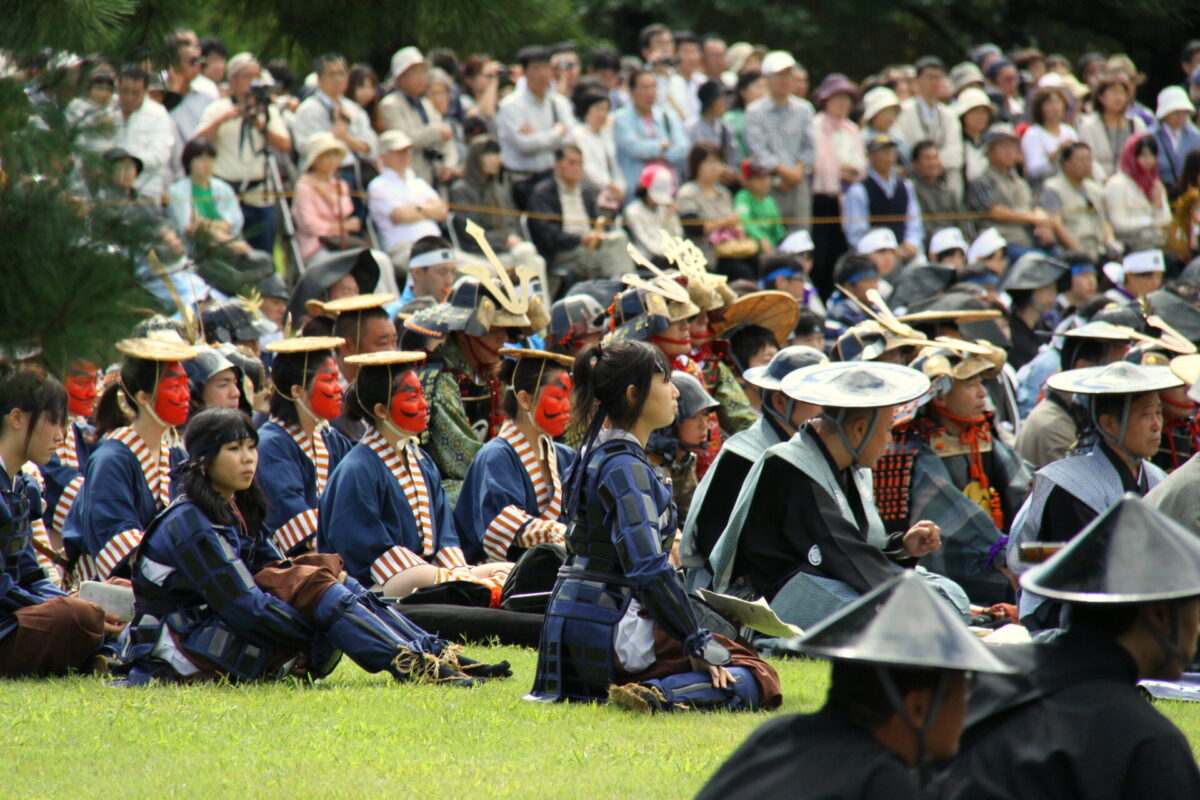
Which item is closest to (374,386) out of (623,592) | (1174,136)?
(623,592)

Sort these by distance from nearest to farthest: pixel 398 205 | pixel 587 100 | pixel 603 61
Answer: pixel 398 205, pixel 587 100, pixel 603 61

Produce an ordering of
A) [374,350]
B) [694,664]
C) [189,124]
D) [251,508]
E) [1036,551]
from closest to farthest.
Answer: [1036,551]
[694,664]
[251,508]
[374,350]
[189,124]

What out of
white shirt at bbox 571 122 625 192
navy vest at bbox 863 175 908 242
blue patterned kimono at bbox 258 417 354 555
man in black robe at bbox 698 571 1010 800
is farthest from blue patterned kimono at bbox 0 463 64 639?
navy vest at bbox 863 175 908 242

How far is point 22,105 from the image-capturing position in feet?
11.1

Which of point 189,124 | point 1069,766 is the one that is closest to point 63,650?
point 1069,766

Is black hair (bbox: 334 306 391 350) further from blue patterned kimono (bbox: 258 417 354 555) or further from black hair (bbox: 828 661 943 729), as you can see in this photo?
black hair (bbox: 828 661 943 729)

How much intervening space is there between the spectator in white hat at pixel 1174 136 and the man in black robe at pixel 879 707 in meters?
14.7

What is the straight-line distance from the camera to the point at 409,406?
752 centimetres

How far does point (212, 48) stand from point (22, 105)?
1014 cm

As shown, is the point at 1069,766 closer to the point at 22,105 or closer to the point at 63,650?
the point at 22,105

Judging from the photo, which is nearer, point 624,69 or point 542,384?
point 542,384

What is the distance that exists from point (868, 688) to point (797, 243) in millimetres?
10614

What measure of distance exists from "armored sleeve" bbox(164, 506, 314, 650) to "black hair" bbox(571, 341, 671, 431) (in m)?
1.47

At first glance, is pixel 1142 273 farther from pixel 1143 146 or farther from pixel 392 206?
pixel 392 206
